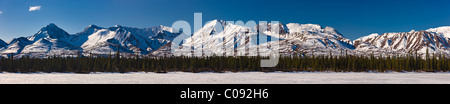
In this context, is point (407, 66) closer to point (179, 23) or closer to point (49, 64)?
point (179, 23)

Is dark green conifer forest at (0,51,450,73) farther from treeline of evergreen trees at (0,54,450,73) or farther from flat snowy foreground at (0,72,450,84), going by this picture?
flat snowy foreground at (0,72,450,84)

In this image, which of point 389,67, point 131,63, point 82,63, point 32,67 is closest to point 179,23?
point 131,63

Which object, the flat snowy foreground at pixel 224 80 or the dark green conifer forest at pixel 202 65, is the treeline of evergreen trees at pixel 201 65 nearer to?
the dark green conifer forest at pixel 202 65

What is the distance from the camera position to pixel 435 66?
3622 centimetres

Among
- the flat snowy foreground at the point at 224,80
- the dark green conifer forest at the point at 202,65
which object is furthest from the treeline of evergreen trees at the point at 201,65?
the flat snowy foreground at the point at 224,80

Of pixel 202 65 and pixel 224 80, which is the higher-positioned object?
pixel 202 65

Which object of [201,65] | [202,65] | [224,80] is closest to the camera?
[224,80]

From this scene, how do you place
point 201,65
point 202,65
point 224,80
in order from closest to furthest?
point 224,80 → point 202,65 → point 201,65

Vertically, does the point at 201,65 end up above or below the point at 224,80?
above

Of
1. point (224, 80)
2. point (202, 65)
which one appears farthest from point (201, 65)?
point (224, 80)

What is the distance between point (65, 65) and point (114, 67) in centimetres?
578

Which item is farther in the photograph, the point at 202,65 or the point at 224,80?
the point at 202,65

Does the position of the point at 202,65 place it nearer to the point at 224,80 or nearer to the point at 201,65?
the point at 201,65

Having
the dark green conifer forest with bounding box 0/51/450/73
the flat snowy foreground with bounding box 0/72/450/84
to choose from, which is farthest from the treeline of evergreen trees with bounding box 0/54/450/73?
the flat snowy foreground with bounding box 0/72/450/84
